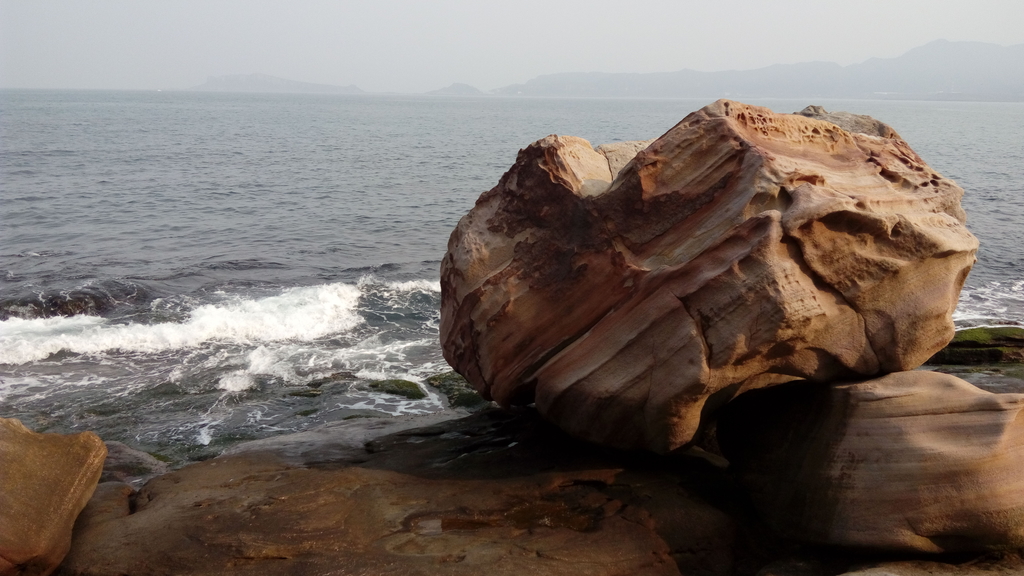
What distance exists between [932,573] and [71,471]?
23.3ft

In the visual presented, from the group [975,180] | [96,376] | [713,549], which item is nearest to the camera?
[713,549]

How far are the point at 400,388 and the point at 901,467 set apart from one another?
299 inches

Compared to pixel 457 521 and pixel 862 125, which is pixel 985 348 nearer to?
pixel 862 125

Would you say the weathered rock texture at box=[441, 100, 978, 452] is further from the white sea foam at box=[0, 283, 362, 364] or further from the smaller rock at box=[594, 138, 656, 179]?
the white sea foam at box=[0, 283, 362, 364]

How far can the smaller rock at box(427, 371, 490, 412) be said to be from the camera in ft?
37.1

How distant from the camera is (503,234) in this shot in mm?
8141

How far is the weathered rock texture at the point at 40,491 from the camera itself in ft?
20.6

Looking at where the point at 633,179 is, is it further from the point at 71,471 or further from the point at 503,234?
the point at 71,471

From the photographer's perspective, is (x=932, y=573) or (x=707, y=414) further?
(x=707, y=414)

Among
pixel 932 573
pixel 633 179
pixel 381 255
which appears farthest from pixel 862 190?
pixel 381 255

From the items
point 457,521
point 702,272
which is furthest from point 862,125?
point 457,521

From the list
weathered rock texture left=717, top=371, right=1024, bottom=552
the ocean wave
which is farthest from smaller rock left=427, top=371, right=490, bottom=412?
the ocean wave

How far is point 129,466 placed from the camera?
29.9ft

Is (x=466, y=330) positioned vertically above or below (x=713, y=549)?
above
